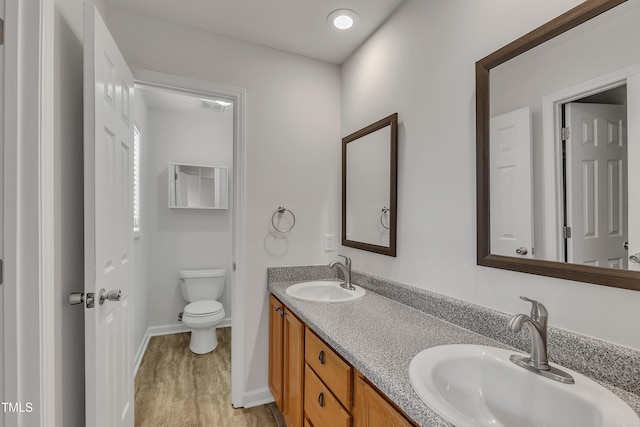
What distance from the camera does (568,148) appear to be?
3.01 feet

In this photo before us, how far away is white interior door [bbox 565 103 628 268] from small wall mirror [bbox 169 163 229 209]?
309 cm

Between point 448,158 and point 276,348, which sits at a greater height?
point 448,158

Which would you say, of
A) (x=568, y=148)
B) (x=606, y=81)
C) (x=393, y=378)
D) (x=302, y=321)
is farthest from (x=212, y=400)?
(x=606, y=81)

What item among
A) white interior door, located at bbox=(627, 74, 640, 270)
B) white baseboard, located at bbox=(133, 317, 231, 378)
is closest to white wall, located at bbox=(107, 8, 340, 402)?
white baseboard, located at bbox=(133, 317, 231, 378)

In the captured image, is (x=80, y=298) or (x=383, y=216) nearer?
(x=80, y=298)

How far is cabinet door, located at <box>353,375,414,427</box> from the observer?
813mm

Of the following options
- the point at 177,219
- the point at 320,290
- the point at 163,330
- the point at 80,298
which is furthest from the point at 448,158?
the point at 163,330

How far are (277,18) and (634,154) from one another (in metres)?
1.77

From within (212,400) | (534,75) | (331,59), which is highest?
(331,59)

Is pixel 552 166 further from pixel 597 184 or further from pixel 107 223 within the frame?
pixel 107 223

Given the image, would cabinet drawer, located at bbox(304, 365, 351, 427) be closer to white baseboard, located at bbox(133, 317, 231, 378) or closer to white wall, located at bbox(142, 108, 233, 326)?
white baseboard, located at bbox(133, 317, 231, 378)

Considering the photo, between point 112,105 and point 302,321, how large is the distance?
1.32 meters

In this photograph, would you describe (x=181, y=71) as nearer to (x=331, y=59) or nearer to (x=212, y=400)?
(x=331, y=59)

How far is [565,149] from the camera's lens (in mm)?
924
